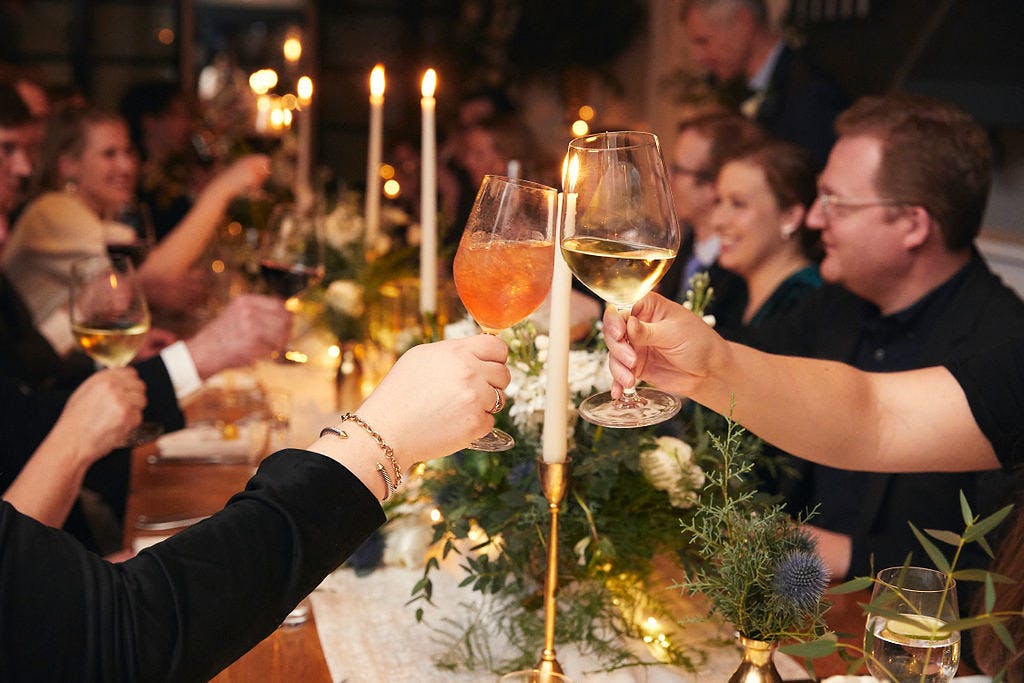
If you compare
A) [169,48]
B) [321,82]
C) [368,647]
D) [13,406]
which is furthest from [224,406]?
[169,48]

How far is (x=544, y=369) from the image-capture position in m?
1.26

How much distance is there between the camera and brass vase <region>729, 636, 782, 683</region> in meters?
0.98

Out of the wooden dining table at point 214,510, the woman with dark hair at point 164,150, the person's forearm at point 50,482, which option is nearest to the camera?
the wooden dining table at point 214,510

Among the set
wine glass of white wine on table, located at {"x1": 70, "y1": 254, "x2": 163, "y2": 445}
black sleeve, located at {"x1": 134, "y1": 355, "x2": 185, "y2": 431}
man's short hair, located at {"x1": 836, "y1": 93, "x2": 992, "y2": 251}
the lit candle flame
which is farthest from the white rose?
the lit candle flame

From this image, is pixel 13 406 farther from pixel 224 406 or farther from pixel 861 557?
pixel 861 557

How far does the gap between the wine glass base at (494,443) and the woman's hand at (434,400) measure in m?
0.07

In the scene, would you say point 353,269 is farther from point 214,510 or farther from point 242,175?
point 214,510

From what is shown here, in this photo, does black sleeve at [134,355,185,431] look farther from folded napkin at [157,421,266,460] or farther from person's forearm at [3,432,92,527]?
person's forearm at [3,432,92,527]

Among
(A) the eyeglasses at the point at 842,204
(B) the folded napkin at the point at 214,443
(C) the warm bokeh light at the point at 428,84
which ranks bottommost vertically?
(B) the folded napkin at the point at 214,443

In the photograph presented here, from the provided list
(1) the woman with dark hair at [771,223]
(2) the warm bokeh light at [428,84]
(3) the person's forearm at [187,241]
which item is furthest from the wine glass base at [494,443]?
(3) the person's forearm at [187,241]

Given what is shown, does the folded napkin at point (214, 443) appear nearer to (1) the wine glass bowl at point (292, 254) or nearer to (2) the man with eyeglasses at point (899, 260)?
(1) the wine glass bowl at point (292, 254)

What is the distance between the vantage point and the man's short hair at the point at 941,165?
205 cm

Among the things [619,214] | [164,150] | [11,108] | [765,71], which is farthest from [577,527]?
[164,150]

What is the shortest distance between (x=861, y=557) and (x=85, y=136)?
311 cm
